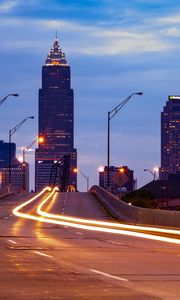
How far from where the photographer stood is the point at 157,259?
22797 millimetres

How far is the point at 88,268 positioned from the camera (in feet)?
64.5

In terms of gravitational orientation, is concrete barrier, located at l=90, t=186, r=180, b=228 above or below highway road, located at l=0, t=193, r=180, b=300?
below

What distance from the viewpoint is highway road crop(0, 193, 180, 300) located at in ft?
49.5

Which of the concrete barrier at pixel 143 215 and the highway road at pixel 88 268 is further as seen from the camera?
the concrete barrier at pixel 143 215

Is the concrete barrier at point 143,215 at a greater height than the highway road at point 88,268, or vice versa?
the highway road at point 88,268

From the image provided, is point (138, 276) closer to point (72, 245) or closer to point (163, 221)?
point (72, 245)

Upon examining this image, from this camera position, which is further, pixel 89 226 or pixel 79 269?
pixel 89 226

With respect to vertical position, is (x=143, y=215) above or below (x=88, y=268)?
below

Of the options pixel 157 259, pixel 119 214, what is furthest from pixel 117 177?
pixel 157 259

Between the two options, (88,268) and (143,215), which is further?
(143,215)

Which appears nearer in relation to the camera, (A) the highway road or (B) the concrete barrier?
(A) the highway road

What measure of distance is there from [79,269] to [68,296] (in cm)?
483

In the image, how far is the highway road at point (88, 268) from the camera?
15.1 metres

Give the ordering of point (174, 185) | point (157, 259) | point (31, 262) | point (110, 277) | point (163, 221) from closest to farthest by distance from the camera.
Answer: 1. point (110, 277)
2. point (31, 262)
3. point (157, 259)
4. point (163, 221)
5. point (174, 185)
